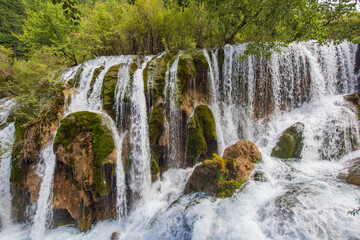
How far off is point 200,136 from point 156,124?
7.47 ft

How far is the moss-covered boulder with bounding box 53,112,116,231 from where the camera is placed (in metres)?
5.46

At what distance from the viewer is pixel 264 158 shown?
657 centimetres

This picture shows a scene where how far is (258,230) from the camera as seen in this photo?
3633mm

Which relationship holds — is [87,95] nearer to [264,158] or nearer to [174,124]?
[174,124]

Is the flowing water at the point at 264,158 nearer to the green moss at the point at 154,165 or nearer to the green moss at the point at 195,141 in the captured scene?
the green moss at the point at 154,165

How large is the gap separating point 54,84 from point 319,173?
1310 cm

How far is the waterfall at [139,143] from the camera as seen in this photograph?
20.9 feet

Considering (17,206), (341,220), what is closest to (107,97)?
(17,206)

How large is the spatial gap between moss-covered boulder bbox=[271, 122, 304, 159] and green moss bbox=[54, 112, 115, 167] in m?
7.56

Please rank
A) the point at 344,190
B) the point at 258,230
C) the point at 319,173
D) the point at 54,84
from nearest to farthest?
the point at 258,230, the point at 344,190, the point at 319,173, the point at 54,84

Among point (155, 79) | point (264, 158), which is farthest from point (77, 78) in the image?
point (264, 158)

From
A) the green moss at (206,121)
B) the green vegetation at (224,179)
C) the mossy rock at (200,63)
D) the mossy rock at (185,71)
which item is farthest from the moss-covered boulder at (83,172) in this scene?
the mossy rock at (200,63)

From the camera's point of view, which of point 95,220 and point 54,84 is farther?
point 54,84

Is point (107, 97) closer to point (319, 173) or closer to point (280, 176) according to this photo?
point (280, 176)
